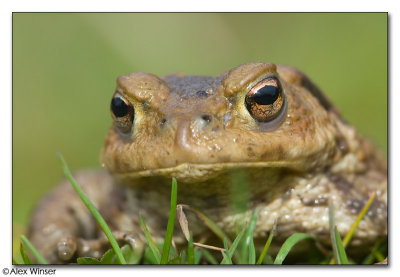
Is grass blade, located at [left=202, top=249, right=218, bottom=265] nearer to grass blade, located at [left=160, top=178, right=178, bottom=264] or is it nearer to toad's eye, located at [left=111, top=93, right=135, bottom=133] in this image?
grass blade, located at [left=160, top=178, right=178, bottom=264]

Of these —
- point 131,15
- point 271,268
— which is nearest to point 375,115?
point 131,15

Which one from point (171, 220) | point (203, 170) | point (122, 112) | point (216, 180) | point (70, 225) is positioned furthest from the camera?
point (70, 225)

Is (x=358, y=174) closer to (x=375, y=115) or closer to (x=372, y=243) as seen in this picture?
(x=372, y=243)

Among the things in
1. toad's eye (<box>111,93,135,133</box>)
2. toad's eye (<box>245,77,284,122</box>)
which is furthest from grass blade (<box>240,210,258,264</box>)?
toad's eye (<box>111,93,135,133</box>)

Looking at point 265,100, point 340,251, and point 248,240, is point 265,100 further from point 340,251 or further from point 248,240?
point 340,251

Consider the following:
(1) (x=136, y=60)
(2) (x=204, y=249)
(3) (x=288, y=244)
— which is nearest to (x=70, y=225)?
(2) (x=204, y=249)

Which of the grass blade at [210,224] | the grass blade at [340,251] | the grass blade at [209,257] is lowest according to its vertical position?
the grass blade at [209,257]

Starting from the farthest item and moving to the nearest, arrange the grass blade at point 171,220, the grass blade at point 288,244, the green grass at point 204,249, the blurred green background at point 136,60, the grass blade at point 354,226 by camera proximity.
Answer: the blurred green background at point 136,60, the grass blade at point 354,226, the grass blade at point 288,244, the green grass at point 204,249, the grass blade at point 171,220

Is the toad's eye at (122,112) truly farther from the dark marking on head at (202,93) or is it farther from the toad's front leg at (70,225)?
the toad's front leg at (70,225)

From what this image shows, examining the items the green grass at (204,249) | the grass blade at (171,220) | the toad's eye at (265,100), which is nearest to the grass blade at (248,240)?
the green grass at (204,249)
